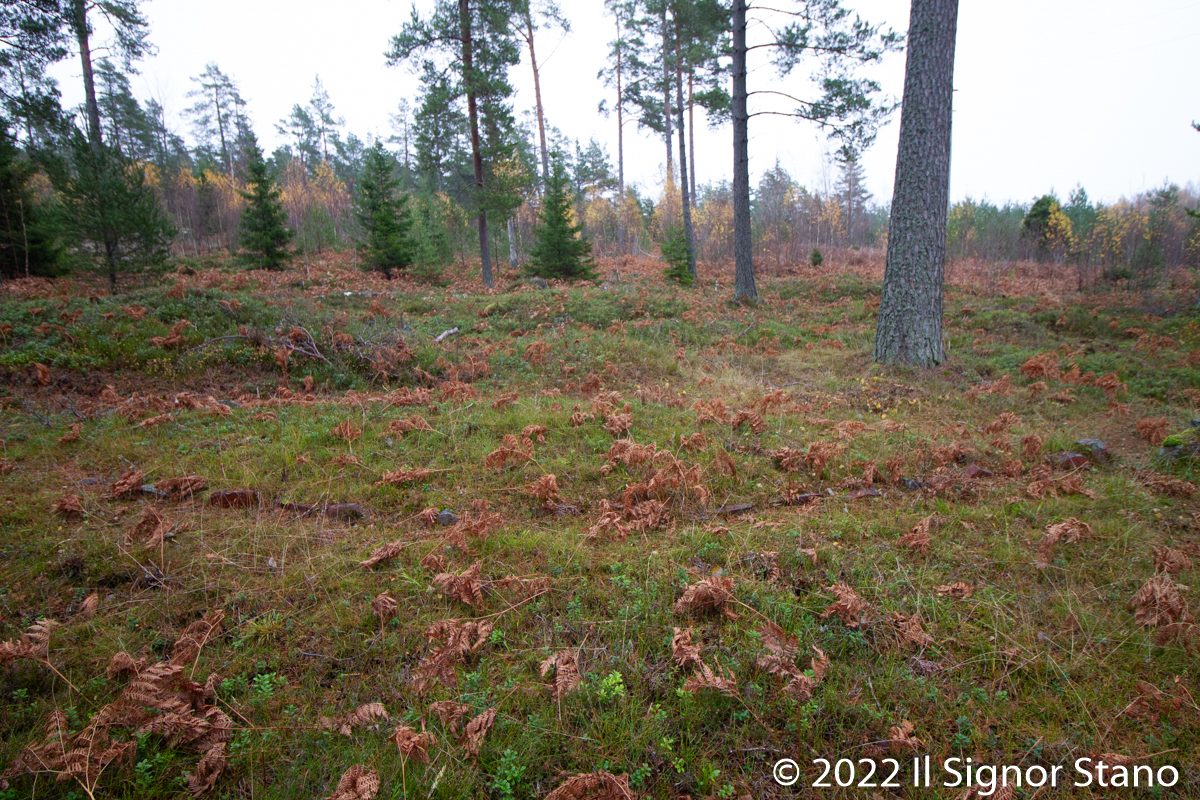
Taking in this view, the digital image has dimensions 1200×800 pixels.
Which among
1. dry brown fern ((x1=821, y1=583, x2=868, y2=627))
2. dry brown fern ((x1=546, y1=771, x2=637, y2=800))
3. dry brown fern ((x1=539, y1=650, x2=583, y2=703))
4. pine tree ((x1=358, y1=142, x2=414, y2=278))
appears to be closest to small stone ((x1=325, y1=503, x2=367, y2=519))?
dry brown fern ((x1=539, y1=650, x2=583, y2=703))

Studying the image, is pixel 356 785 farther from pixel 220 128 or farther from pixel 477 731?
pixel 220 128

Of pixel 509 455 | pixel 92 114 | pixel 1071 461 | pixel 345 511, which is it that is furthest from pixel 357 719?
pixel 92 114

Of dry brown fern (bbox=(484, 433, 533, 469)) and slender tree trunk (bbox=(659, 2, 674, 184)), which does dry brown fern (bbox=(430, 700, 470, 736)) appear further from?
slender tree trunk (bbox=(659, 2, 674, 184))

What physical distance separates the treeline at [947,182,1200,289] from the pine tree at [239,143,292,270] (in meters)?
23.0

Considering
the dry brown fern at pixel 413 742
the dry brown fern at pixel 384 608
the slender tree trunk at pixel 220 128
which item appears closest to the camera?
the dry brown fern at pixel 413 742

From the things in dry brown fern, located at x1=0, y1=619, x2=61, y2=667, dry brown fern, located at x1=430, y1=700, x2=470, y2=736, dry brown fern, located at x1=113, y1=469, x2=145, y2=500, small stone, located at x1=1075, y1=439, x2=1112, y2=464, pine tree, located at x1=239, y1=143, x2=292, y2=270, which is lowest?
dry brown fern, located at x1=430, y1=700, x2=470, y2=736

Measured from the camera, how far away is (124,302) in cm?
803

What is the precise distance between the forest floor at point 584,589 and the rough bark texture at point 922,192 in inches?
58.3

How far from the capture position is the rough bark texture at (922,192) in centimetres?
685

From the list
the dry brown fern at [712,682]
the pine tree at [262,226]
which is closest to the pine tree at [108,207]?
the pine tree at [262,226]

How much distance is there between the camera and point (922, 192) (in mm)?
7047

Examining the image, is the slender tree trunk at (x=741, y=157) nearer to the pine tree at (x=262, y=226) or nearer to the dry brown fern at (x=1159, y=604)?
the dry brown fern at (x=1159, y=604)

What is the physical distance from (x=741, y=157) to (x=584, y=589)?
497 inches

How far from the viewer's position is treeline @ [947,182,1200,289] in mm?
14367
